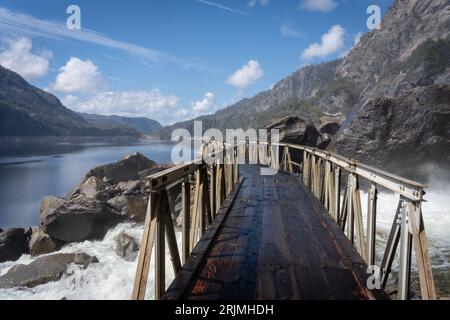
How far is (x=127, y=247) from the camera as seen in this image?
784 inches

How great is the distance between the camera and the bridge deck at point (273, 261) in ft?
13.2

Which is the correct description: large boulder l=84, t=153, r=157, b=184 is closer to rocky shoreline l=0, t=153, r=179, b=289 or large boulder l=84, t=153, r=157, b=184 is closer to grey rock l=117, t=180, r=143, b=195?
rocky shoreline l=0, t=153, r=179, b=289

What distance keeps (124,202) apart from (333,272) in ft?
73.9

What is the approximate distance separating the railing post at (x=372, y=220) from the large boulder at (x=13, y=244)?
23537 mm

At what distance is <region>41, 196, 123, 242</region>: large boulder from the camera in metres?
22.7

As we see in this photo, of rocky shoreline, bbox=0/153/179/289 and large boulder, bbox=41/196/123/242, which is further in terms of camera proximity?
large boulder, bbox=41/196/123/242

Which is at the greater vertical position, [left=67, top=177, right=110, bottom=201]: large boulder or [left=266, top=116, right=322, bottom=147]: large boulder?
[left=266, top=116, right=322, bottom=147]: large boulder

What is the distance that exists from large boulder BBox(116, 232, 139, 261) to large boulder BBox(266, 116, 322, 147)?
20.2 meters

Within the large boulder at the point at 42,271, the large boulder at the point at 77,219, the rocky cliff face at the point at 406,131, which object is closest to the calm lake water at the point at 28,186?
the large boulder at the point at 77,219

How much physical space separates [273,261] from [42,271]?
54.3 feet

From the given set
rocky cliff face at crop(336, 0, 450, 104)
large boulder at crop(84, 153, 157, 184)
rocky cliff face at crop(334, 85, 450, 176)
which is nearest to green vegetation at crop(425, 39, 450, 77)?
rocky cliff face at crop(334, 85, 450, 176)

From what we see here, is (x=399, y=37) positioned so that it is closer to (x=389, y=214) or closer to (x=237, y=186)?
(x=389, y=214)

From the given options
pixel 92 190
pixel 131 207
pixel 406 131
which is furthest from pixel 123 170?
pixel 406 131

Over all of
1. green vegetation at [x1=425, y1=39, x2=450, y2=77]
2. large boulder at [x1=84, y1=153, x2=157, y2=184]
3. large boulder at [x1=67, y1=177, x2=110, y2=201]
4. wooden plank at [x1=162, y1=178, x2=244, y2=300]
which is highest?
green vegetation at [x1=425, y1=39, x2=450, y2=77]
